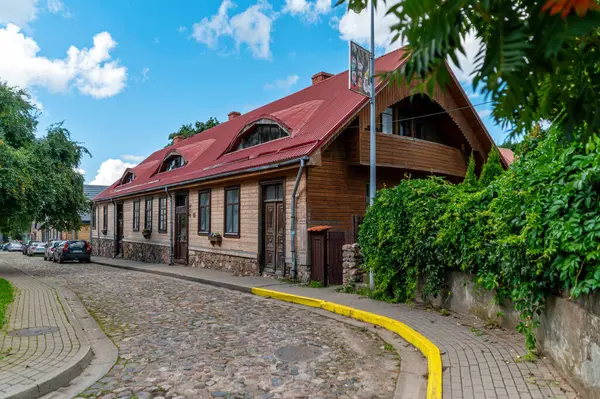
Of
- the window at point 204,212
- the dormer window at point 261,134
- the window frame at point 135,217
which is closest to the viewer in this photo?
the dormer window at point 261,134

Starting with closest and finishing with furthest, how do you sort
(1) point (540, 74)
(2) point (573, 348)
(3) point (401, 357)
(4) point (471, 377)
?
(1) point (540, 74) → (2) point (573, 348) → (4) point (471, 377) → (3) point (401, 357)

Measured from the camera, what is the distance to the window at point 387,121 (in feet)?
52.9

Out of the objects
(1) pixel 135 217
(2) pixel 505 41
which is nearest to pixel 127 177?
(1) pixel 135 217

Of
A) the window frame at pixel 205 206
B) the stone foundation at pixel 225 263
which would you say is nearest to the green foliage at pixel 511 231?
the stone foundation at pixel 225 263

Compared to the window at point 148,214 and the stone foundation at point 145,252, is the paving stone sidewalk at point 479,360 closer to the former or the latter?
the stone foundation at point 145,252

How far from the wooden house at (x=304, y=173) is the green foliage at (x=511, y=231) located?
2904 mm

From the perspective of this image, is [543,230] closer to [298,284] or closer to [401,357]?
[401,357]

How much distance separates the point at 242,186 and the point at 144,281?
487cm

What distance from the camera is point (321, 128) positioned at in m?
13.9

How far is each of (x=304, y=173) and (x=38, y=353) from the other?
28.8ft

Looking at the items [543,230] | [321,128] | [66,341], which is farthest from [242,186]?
[543,230]

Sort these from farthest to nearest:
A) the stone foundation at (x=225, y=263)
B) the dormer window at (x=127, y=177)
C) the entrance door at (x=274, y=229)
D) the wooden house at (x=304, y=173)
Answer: the dormer window at (x=127, y=177)
the stone foundation at (x=225, y=263)
the entrance door at (x=274, y=229)
the wooden house at (x=304, y=173)

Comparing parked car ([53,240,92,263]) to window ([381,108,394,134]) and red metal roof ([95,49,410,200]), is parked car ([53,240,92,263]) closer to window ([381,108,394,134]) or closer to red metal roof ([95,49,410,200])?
red metal roof ([95,49,410,200])

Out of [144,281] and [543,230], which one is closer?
[543,230]
